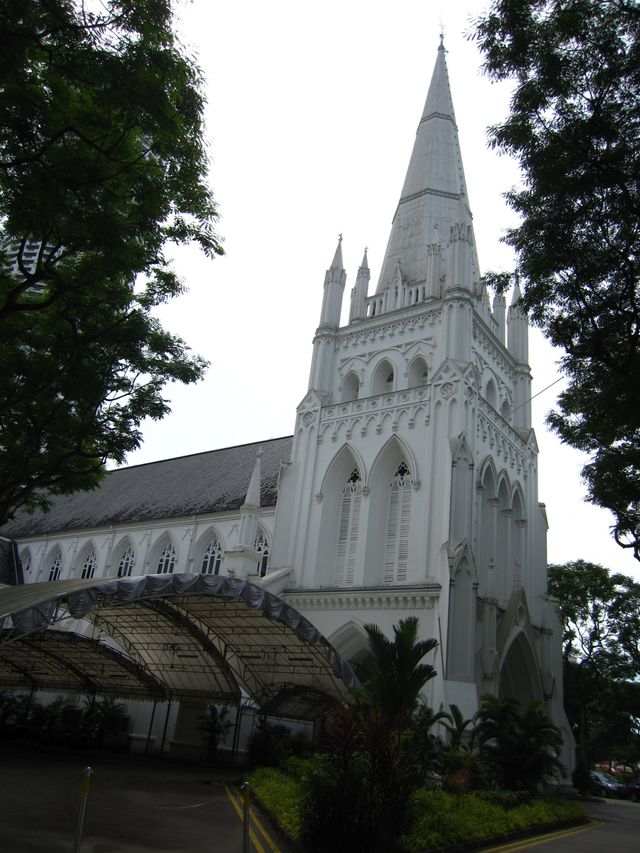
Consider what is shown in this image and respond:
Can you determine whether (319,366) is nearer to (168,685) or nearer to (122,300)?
(168,685)

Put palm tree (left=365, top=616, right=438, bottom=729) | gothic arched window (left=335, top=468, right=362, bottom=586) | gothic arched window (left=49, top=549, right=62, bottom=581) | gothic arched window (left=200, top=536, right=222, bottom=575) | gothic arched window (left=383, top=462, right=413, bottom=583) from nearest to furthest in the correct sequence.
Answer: palm tree (left=365, top=616, right=438, bottom=729), gothic arched window (left=383, top=462, right=413, bottom=583), gothic arched window (left=335, top=468, right=362, bottom=586), gothic arched window (left=200, top=536, right=222, bottom=575), gothic arched window (left=49, top=549, right=62, bottom=581)

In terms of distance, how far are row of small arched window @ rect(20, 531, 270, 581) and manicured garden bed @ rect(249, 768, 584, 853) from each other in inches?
546

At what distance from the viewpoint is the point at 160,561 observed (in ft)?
121

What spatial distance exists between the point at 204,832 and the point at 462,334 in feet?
65.0

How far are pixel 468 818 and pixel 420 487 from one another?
12.5 metres

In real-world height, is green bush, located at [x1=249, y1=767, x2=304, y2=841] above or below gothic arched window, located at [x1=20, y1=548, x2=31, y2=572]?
below

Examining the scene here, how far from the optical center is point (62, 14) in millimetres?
8844

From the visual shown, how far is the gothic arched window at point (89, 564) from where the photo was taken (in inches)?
1585

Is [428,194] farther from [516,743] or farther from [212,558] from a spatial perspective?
[516,743]

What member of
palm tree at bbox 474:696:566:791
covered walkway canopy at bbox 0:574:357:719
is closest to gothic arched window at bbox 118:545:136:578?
covered walkway canopy at bbox 0:574:357:719

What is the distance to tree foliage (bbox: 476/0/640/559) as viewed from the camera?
1074 centimetres

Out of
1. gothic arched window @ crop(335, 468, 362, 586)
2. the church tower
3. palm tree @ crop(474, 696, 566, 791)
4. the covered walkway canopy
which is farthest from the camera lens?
gothic arched window @ crop(335, 468, 362, 586)

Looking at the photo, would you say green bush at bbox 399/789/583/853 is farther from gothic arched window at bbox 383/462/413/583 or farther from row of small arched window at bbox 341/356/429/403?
row of small arched window at bbox 341/356/429/403

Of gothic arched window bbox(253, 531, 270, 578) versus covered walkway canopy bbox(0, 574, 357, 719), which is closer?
covered walkway canopy bbox(0, 574, 357, 719)
